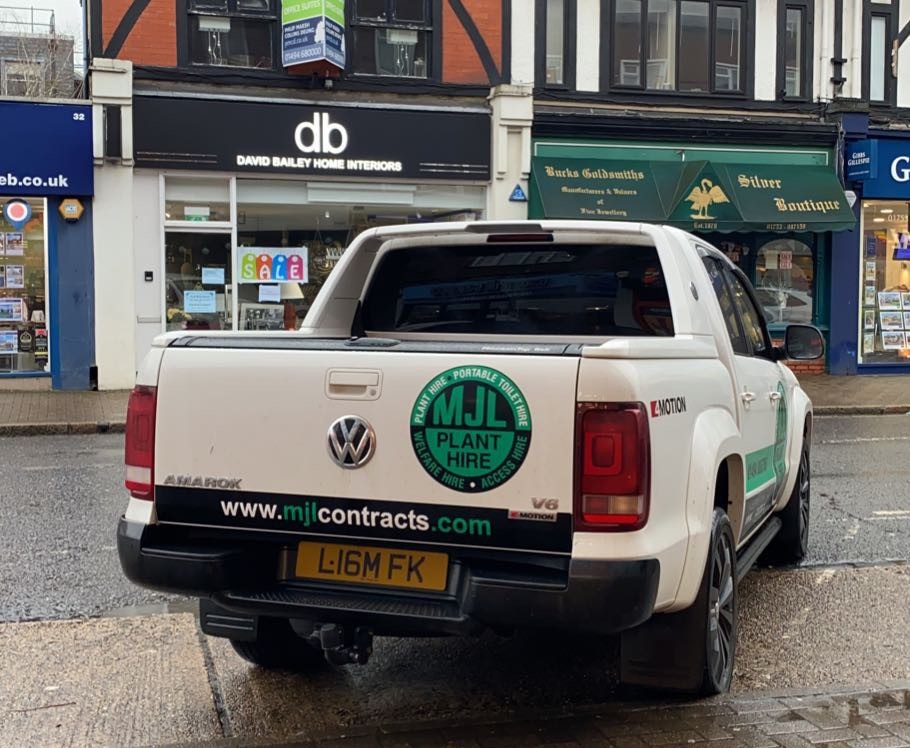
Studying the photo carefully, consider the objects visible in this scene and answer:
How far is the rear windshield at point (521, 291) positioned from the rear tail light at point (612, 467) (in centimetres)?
156

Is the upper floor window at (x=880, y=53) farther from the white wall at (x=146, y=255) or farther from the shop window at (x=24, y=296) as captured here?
the shop window at (x=24, y=296)

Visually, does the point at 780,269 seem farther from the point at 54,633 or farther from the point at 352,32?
the point at 54,633

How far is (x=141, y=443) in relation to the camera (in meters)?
3.94

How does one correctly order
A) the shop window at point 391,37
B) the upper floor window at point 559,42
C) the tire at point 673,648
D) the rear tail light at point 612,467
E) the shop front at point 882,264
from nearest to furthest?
the rear tail light at point 612,467, the tire at point 673,648, the shop window at point 391,37, the upper floor window at point 559,42, the shop front at point 882,264

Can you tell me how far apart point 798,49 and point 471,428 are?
60.1 ft

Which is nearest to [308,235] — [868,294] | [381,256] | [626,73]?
[626,73]

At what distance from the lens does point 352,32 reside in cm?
1717

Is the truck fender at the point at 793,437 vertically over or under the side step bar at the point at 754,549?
over

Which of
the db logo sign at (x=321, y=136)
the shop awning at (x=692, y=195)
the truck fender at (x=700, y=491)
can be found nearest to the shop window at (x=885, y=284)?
the shop awning at (x=692, y=195)

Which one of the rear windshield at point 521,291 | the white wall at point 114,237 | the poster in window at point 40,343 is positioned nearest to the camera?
the rear windshield at point 521,291

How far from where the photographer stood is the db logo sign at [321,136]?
55.3 feet

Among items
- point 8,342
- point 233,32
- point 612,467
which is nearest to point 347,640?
point 612,467

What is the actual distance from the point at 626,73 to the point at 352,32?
4935 millimetres

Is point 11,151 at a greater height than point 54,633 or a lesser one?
greater
